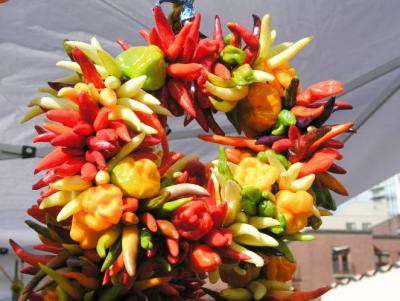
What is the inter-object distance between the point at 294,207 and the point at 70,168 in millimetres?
301

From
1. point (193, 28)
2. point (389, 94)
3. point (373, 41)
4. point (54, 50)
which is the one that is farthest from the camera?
point (389, 94)

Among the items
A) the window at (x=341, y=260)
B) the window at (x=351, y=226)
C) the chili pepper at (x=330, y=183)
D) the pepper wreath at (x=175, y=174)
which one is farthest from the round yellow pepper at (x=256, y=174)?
the window at (x=351, y=226)

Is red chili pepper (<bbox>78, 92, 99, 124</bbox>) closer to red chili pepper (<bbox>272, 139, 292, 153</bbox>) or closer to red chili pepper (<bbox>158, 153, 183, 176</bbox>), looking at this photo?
red chili pepper (<bbox>158, 153, 183, 176</bbox>)

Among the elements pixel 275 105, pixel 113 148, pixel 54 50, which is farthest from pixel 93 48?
pixel 54 50

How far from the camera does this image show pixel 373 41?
151 cm

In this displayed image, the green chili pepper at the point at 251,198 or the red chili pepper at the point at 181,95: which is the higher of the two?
the red chili pepper at the point at 181,95

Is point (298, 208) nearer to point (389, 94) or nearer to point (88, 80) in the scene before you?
point (88, 80)

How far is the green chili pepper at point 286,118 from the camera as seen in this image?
0.80 meters

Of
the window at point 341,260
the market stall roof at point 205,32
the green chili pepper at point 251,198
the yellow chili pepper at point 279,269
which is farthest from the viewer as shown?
the window at point 341,260

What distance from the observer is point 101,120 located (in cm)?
67

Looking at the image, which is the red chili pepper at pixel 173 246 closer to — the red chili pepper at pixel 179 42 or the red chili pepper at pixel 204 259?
the red chili pepper at pixel 204 259

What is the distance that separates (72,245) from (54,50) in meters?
0.77

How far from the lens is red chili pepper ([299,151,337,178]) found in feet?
2.52

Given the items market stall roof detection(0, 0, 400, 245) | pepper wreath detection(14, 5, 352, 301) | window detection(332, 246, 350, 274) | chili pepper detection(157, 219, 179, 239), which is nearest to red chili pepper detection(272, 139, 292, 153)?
pepper wreath detection(14, 5, 352, 301)
